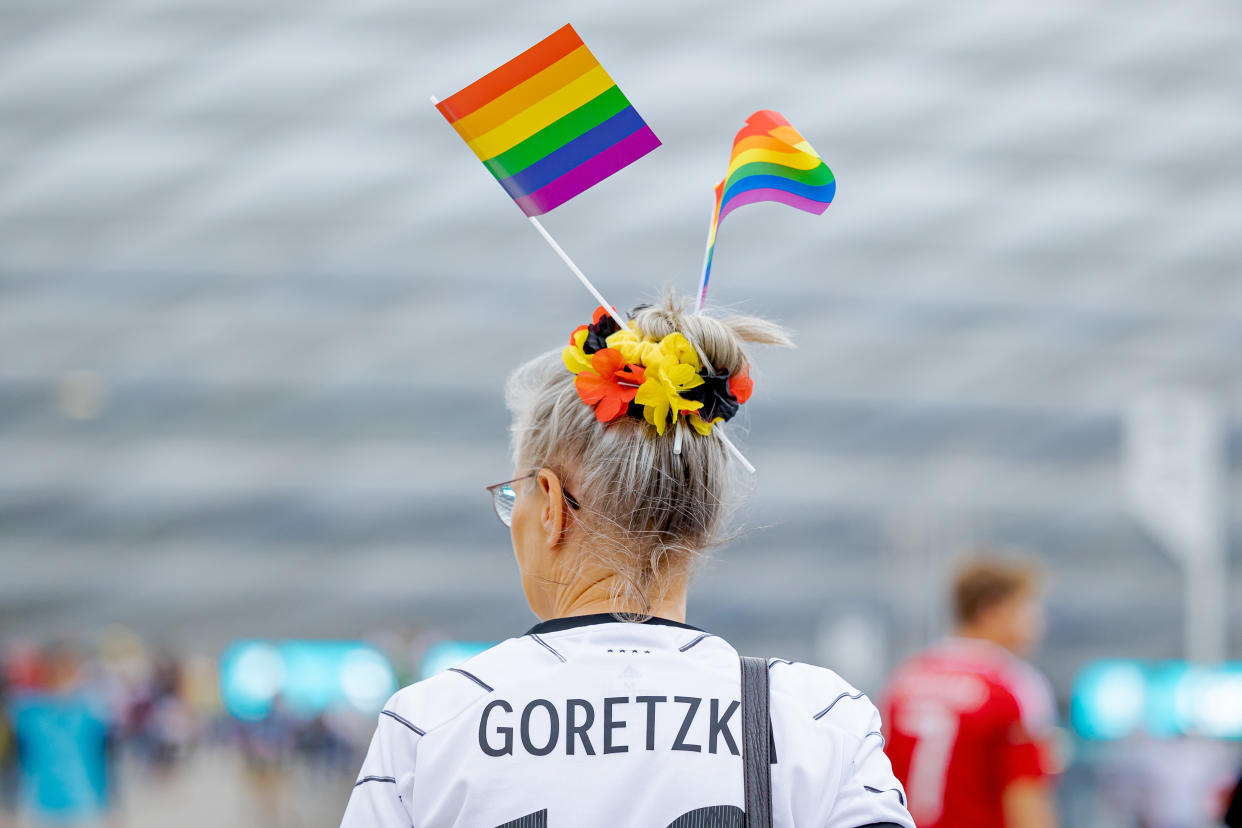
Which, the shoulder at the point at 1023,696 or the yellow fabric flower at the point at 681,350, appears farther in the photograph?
the shoulder at the point at 1023,696

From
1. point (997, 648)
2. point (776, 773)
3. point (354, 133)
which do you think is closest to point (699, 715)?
point (776, 773)

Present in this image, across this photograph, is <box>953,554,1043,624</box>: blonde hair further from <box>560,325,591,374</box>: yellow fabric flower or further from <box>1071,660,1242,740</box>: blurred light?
<box>1071,660,1242,740</box>: blurred light

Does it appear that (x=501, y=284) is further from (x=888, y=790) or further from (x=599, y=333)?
(x=888, y=790)

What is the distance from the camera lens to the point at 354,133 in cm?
1850

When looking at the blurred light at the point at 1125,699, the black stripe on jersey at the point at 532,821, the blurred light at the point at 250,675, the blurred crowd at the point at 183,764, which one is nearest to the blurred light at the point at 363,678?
the blurred light at the point at 250,675

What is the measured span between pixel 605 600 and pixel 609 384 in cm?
24

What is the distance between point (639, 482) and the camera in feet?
4.83

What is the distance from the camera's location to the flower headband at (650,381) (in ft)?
4.80

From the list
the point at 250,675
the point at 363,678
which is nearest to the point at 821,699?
the point at 363,678

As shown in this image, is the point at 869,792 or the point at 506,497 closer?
the point at 869,792

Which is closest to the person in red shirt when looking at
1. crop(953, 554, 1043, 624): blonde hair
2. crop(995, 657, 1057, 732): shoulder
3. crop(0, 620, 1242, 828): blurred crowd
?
crop(995, 657, 1057, 732): shoulder

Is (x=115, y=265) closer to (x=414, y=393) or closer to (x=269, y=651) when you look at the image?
(x=414, y=393)

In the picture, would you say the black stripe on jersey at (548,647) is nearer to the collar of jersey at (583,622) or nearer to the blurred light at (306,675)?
the collar of jersey at (583,622)

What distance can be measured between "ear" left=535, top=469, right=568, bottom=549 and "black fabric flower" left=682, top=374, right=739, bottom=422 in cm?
18
